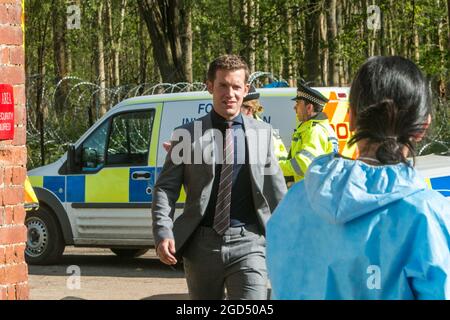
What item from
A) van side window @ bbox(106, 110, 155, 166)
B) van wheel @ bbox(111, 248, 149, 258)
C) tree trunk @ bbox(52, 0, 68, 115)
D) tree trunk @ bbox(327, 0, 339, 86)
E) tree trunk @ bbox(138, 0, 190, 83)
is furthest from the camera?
tree trunk @ bbox(52, 0, 68, 115)

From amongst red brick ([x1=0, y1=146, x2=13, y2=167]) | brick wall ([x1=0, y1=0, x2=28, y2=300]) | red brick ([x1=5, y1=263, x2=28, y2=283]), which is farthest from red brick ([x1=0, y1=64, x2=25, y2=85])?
red brick ([x1=5, y1=263, x2=28, y2=283])

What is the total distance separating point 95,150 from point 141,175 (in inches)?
29.3

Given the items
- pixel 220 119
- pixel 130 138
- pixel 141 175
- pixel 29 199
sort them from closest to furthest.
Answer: pixel 220 119
pixel 29 199
pixel 141 175
pixel 130 138

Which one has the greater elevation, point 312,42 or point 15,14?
point 312,42

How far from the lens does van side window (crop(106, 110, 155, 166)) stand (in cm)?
1151

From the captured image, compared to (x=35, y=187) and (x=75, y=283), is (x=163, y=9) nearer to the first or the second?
(x=35, y=187)

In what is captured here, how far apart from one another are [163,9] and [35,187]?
9.71 metres

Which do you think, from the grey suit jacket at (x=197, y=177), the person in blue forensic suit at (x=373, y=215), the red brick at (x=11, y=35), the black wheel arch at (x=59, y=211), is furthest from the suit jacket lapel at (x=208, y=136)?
the black wheel arch at (x=59, y=211)

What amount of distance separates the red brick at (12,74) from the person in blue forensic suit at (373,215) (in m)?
3.94

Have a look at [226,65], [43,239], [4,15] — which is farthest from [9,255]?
[43,239]

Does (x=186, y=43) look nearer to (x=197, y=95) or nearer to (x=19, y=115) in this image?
(x=197, y=95)

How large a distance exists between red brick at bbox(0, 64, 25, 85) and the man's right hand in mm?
1707

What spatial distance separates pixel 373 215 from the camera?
8.13 ft
